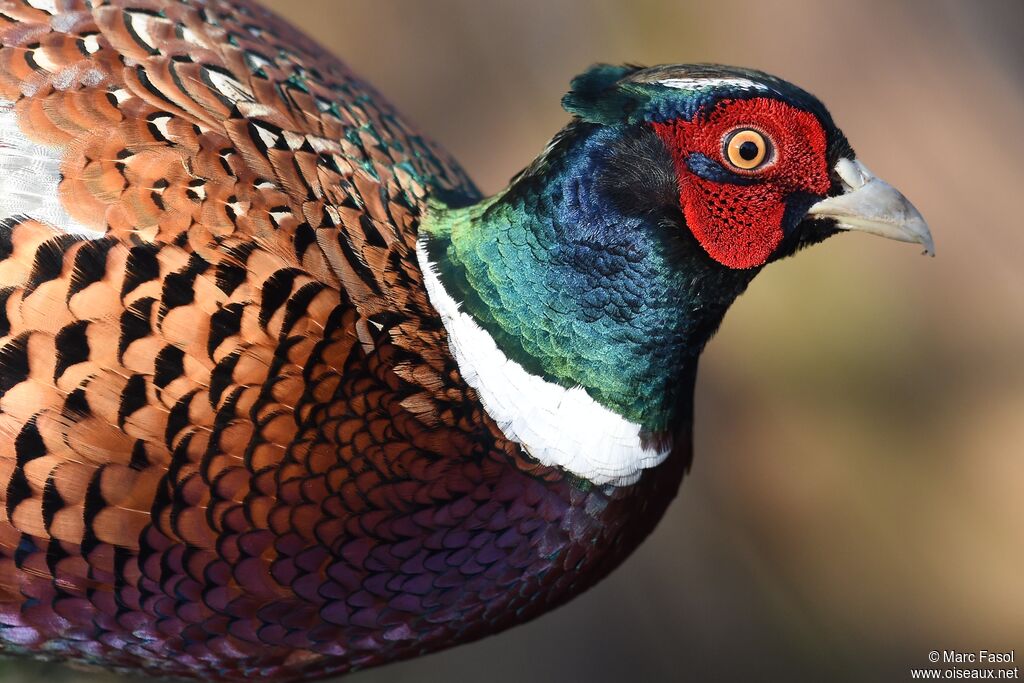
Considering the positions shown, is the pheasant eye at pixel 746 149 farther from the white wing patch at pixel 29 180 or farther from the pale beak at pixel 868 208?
the white wing patch at pixel 29 180

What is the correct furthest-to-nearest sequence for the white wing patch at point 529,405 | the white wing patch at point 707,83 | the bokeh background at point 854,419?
the bokeh background at point 854,419
the white wing patch at point 529,405
the white wing patch at point 707,83

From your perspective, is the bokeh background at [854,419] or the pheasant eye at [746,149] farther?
the bokeh background at [854,419]

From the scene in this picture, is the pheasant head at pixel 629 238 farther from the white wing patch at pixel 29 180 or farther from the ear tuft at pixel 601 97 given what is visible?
the white wing patch at pixel 29 180

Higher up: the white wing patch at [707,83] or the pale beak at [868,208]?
the white wing patch at [707,83]

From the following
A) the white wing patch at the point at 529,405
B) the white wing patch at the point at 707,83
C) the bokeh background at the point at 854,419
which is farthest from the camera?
the bokeh background at the point at 854,419

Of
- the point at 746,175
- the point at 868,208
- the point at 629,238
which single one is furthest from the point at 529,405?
the point at 868,208

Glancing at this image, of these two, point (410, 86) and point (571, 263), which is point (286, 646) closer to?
point (571, 263)

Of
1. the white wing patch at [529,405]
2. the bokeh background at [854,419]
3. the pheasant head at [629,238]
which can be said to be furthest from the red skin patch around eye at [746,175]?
the bokeh background at [854,419]

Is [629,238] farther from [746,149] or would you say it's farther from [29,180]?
[29,180]
